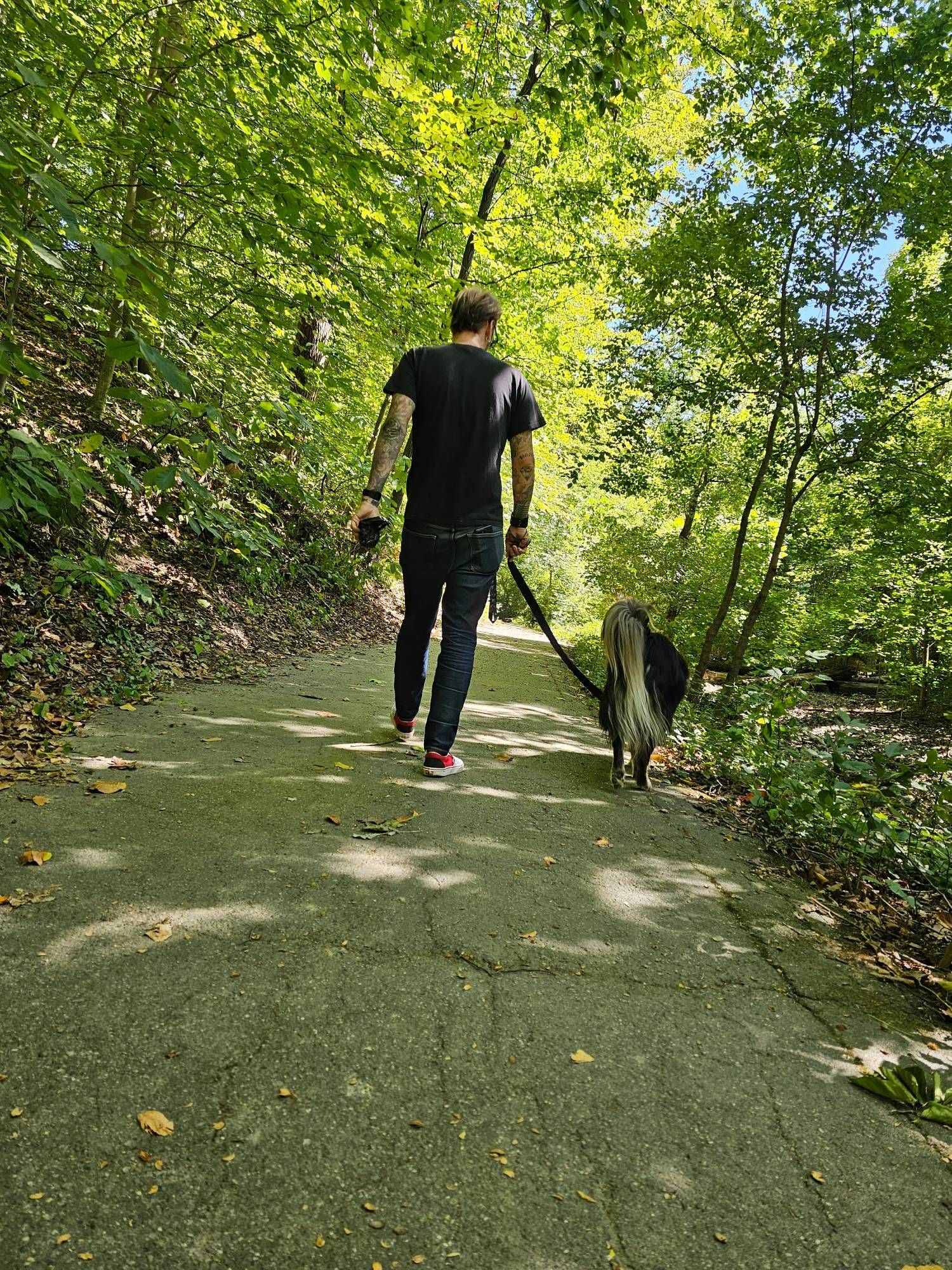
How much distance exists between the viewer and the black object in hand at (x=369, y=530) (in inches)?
145

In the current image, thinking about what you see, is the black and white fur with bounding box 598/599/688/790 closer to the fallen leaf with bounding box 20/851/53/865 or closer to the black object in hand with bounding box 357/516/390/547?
the black object in hand with bounding box 357/516/390/547

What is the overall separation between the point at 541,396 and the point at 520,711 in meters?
9.34

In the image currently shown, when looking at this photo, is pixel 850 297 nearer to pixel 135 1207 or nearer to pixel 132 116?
pixel 132 116

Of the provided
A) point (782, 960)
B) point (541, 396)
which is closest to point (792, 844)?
point (782, 960)

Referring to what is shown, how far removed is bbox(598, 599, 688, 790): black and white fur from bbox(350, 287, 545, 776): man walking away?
3.23ft

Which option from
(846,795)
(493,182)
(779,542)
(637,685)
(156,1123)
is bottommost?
(156,1123)

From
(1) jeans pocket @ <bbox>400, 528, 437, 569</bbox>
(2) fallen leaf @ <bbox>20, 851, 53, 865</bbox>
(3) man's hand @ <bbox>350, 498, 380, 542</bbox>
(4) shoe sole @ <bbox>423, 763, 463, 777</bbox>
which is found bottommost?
(2) fallen leaf @ <bbox>20, 851, 53, 865</bbox>

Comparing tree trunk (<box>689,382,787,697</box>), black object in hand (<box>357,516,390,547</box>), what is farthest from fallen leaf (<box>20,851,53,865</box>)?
tree trunk (<box>689,382,787,697</box>)

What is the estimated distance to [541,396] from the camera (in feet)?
46.1

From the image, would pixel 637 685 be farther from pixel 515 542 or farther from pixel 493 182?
pixel 493 182

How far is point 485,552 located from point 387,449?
2.60 feet

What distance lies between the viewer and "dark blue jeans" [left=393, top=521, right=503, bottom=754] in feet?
12.0

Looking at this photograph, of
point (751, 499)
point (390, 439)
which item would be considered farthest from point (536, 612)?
point (751, 499)

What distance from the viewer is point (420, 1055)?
1.68 metres
